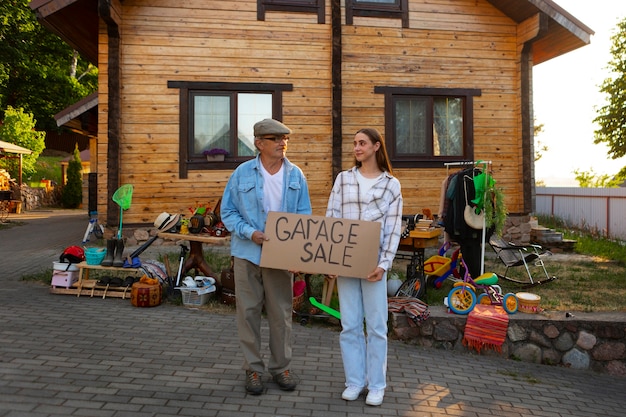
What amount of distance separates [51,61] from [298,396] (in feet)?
122

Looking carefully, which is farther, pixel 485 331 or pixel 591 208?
pixel 591 208

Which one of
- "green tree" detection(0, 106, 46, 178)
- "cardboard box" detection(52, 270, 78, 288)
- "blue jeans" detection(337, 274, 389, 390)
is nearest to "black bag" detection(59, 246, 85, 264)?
"cardboard box" detection(52, 270, 78, 288)

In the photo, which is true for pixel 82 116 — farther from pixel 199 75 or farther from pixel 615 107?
pixel 615 107

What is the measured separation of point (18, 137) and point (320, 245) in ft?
92.5

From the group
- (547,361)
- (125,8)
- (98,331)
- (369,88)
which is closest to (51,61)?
(125,8)

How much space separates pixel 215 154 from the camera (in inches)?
452

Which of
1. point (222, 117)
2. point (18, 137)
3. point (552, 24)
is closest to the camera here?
point (222, 117)

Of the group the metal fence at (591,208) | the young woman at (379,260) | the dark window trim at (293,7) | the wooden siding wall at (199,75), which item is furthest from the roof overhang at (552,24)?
the young woman at (379,260)

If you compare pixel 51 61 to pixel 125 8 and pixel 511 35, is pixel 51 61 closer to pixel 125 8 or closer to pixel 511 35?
pixel 125 8

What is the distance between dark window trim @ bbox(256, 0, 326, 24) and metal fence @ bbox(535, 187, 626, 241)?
11.1 metres

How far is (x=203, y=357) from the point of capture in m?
5.03

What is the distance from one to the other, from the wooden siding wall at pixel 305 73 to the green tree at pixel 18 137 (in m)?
19.3

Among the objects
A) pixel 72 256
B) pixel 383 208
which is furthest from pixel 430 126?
pixel 383 208

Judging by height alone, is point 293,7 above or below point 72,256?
above
